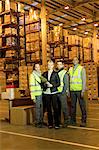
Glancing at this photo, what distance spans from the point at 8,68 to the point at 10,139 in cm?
1108

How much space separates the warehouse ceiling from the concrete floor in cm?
1238

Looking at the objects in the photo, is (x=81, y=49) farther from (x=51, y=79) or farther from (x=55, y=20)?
(x=51, y=79)

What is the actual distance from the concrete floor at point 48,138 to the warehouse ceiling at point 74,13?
12.4m

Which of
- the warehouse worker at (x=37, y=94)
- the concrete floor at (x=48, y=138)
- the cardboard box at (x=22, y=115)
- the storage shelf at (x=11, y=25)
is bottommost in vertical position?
the concrete floor at (x=48, y=138)

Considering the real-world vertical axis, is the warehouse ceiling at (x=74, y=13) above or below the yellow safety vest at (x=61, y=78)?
above

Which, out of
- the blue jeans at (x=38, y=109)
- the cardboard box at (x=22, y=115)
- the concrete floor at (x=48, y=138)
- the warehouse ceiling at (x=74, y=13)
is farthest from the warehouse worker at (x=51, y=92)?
the warehouse ceiling at (x=74, y=13)

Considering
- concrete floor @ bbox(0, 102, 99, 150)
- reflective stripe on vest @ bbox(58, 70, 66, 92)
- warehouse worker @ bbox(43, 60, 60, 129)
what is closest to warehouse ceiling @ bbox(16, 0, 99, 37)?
reflective stripe on vest @ bbox(58, 70, 66, 92)

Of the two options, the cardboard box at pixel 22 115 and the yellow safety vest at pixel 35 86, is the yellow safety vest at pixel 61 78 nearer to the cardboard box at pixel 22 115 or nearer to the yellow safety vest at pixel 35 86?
the yellow safety vest at pixel 35 86

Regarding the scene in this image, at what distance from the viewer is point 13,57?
57.6 ft

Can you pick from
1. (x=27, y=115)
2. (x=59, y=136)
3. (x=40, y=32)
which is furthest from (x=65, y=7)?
(x=59, y=136)

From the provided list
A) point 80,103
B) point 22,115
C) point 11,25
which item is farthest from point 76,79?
point 11,25

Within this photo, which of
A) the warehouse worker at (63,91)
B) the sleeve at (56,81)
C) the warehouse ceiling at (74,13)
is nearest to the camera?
the sleeve at (56,81)

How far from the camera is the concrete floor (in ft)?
20.6

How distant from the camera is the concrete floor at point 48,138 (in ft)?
20.6
